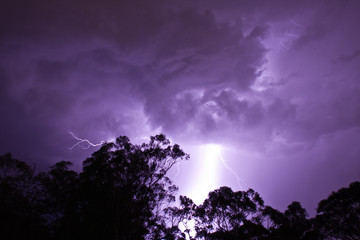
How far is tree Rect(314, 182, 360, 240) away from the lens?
2752cm

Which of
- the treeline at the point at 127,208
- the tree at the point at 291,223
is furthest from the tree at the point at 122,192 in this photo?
the tree at the point at 291,223

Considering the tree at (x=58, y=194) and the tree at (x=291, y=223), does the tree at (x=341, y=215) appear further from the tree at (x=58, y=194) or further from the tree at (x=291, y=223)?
the tree at (x=58, y=194)

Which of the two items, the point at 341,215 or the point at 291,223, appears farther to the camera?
the point at 291,223

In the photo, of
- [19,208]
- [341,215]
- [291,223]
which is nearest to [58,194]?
[19,208]

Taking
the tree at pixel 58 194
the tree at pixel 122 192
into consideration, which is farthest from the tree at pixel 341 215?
the tree at pixel 58 194

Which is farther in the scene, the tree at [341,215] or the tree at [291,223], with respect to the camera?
the tree at [291,223]

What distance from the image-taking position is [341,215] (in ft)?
94.9

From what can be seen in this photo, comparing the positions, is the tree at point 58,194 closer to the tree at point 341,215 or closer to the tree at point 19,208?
the tree at point 19,208

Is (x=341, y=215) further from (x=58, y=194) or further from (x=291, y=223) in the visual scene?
(x=58, y=194)

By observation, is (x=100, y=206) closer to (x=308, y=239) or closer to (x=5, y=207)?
(x=5, y=207)

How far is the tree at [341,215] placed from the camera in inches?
1083

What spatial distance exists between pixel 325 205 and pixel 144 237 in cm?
2599

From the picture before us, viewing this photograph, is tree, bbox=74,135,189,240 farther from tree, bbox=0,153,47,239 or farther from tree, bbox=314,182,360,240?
tree, bbox=314,182,360,240

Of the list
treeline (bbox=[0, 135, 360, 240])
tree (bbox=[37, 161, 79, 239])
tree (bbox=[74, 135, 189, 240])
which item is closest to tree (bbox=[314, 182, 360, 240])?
treeline (bbox=[0, 135, 360, 240])
